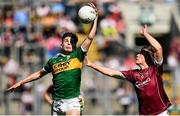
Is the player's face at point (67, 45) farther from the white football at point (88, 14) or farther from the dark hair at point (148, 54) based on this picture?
the dark hair at point (148, 54)

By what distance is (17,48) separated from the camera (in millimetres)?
20297

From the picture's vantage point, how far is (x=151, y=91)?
452 inches

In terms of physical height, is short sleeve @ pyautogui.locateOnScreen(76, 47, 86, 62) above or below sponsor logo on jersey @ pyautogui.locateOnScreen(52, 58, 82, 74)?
above

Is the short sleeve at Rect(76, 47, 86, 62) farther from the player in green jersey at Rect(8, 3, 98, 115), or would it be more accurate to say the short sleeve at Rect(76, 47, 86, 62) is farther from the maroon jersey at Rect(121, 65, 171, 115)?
the maroon jersey at Rect(121, 65, 171, 115)

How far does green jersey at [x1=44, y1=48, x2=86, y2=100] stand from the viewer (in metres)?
11.7

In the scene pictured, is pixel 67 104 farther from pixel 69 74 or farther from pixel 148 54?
pixel 148 54

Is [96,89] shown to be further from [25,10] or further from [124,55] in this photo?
[25,10]

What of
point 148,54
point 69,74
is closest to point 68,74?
point 69,74

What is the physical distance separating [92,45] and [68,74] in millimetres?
9519

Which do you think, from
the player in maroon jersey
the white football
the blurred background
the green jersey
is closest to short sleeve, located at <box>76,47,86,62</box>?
the green jersey

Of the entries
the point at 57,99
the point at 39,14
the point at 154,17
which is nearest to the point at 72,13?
the point at 39,14

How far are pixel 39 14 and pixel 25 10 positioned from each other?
0.46m

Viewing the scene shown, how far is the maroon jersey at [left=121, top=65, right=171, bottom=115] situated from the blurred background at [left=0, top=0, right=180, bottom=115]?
603 cm

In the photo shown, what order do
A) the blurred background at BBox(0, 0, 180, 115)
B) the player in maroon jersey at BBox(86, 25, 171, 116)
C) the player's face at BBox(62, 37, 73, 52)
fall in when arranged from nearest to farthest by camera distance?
the player in maroon jersey at BBox(86, 25, 171, 116), the player's face at BBox(62, 37, 73, 52), the blurred background at BBox(0, 0, 180, 115)
